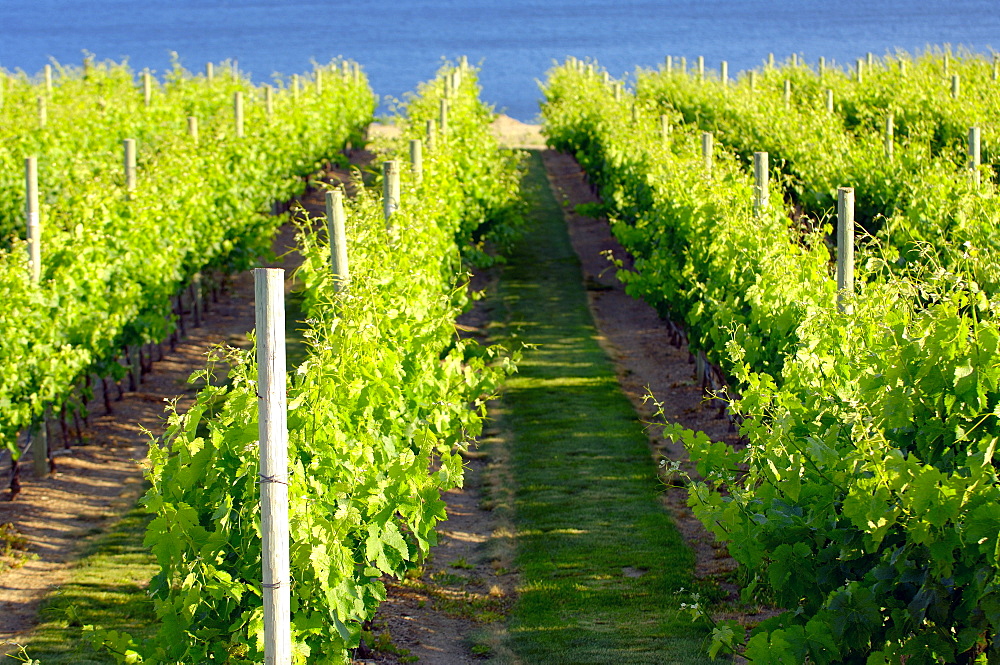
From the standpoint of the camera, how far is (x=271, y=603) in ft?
12.8

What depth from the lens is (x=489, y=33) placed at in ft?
357

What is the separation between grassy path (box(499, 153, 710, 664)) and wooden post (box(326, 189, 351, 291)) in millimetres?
1943

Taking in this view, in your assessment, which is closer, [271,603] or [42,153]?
[271,603]

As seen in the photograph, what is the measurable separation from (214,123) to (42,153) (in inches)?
83.6

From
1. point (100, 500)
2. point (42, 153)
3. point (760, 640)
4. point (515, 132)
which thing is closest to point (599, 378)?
point (100, 500)

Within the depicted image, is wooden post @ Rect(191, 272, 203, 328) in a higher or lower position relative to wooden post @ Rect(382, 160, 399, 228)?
lower

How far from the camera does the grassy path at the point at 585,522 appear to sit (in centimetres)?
601

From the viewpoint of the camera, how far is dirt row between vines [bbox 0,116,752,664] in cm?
630

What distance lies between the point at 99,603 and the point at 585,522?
2872mm

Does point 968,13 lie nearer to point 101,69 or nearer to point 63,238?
point 101,69

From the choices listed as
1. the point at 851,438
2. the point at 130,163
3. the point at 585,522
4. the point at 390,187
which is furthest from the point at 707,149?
the point at 851,438

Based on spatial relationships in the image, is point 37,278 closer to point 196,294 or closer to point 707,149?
point 196,294

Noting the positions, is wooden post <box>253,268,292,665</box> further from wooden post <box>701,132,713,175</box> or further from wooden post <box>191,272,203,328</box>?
wooden post <box>191,272,203,328</box>

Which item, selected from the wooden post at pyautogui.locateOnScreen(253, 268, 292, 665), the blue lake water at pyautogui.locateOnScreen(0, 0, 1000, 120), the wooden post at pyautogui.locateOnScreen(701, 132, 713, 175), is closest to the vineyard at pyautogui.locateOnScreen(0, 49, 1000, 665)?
the wooden post at pyautogui.locateOnScreen(253, 268, 292, 665)
